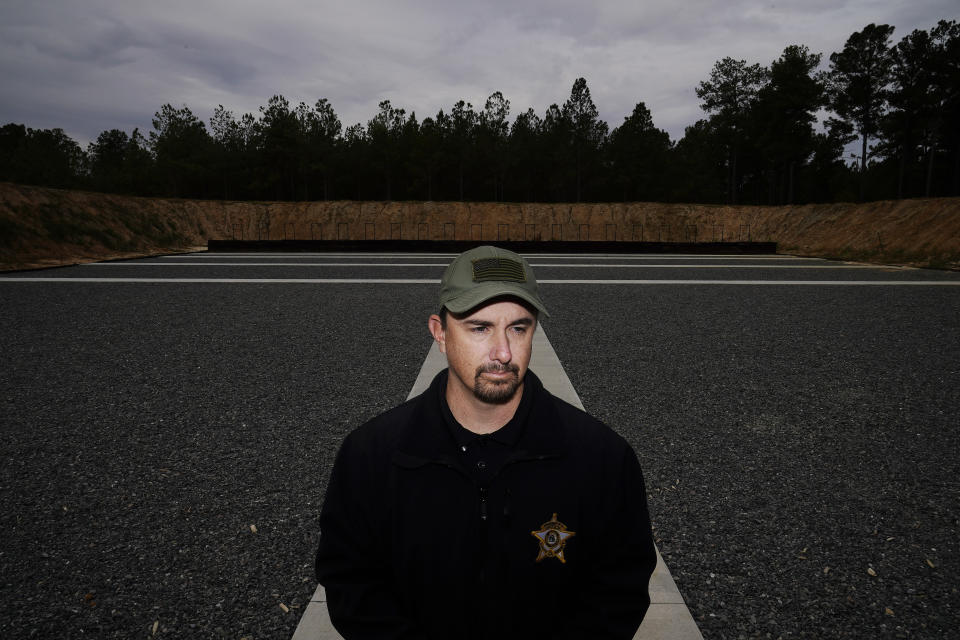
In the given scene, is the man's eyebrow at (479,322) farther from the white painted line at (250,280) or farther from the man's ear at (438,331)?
the white painted line at (250,280)

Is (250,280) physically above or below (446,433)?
below

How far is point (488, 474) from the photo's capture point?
1.54 metres

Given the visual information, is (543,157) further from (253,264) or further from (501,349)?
(501,349)

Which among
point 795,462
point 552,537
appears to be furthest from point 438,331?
point 795,462

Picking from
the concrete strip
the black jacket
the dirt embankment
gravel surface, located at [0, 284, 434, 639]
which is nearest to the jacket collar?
the black jacket

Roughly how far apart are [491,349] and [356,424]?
10.3ft

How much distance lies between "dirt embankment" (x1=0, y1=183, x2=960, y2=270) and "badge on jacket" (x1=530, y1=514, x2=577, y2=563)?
23.0m

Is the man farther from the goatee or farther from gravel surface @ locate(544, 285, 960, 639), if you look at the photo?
gravel surface @ locate(544, 285, 960, 639)

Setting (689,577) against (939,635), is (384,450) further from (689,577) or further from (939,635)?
(939,635)

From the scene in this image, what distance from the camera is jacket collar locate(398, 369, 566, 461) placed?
5.01 ft

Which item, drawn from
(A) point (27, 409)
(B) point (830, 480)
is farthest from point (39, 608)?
(B) point (830, 480)

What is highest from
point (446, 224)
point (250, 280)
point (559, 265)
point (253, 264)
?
point (446, 224)

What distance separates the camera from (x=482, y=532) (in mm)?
1504

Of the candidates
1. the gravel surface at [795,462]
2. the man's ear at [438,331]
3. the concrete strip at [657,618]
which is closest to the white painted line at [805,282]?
the gravel surface at [795,462]
